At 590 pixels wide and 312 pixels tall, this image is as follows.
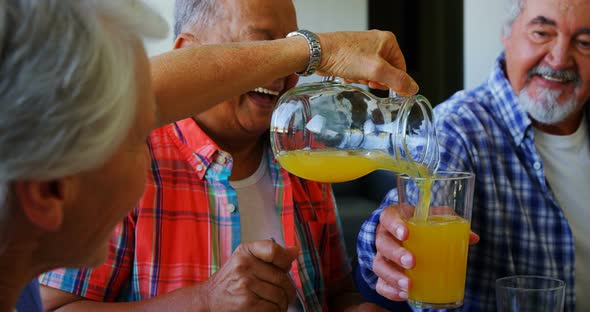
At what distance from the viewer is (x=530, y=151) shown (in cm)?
192

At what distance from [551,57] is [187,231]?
1162 mm

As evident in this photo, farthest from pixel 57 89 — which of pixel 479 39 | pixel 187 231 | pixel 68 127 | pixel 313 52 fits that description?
pixel 479 39

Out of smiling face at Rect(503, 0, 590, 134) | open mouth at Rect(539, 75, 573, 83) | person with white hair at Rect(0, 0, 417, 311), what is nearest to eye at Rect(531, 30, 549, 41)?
smiling face at Rect(503, 0, 590, 134)

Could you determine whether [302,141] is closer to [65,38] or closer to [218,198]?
[218,198]

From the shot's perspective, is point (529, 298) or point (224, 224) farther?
point (224, 224)

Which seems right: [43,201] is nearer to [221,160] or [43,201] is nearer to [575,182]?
[221,160]

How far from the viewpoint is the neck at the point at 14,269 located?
2.40 ft

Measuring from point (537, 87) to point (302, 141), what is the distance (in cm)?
104

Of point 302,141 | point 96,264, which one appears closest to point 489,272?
point 302,141

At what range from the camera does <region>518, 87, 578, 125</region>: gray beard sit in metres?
1.95

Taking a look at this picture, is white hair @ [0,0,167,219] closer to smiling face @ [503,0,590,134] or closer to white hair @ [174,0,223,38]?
white hair @ [174,0,223,38]

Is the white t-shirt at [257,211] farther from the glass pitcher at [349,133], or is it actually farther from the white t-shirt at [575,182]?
the white t-shirt at [575,182]

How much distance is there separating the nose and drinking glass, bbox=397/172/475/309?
3.01 feet

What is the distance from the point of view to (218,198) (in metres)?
1.55
